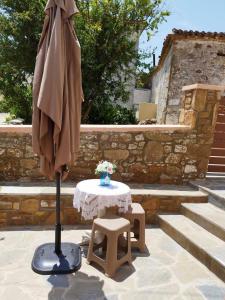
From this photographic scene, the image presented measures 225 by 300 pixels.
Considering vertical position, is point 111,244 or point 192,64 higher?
point 192,64

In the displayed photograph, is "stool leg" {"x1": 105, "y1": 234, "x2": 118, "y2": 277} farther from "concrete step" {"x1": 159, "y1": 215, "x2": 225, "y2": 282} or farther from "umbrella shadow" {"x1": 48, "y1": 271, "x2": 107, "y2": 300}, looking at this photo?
"concrete step" {"x1": 159, "y1": 215, "x2": 225, "y2": 282}

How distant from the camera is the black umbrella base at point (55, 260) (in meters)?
3.45

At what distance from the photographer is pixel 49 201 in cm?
476

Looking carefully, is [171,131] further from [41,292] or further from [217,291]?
[41,292]

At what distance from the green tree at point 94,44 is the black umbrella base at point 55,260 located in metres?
6.31

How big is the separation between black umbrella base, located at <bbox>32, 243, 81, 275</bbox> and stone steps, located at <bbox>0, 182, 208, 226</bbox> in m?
0.93

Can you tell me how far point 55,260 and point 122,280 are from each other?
838 millimetres

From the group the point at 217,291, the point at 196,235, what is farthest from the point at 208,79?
the point at 217,291

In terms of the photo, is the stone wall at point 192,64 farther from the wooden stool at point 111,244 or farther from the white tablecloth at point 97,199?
the wooden stool at point 111,244

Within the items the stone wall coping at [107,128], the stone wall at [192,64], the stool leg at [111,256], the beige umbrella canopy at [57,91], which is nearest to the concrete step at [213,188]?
the stone wall coping at [107,128]

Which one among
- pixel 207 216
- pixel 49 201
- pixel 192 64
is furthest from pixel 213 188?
pixel 192 64

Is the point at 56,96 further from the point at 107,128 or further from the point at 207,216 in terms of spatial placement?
the point at 207,216

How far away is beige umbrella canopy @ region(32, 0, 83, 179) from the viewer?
3086 millimetres

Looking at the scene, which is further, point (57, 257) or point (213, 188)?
point (213, 188)
